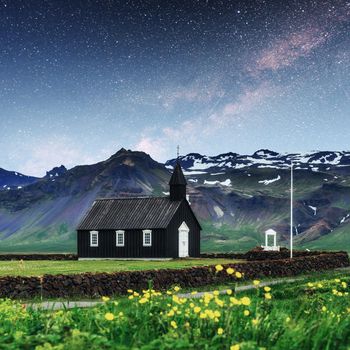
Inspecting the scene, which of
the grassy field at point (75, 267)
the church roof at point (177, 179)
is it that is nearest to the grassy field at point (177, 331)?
the grassy field at point (75, 267)

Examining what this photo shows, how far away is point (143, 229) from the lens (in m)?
67.8

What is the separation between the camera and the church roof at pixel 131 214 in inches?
2687

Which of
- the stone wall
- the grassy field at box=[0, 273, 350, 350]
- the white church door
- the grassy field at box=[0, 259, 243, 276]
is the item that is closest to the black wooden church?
the white church door

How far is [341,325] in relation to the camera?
9.08 m

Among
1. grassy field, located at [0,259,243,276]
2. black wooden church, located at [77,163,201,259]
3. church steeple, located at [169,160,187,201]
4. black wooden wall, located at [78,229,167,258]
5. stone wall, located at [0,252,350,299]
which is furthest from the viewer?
church steeple, located at [169,160,187,201]

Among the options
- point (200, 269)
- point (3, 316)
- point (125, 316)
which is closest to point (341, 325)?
point (125, 316)

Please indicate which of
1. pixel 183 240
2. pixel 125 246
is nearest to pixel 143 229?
pixel 125 246

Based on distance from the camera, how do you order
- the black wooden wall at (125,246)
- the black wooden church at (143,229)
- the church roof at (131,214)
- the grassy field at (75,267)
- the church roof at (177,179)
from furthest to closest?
the church roof at (177,179) < the church roof at (131,214) < the black wooden church at (143,229) < the black wooden wall at (125,246) < the grassy field at (75,267)

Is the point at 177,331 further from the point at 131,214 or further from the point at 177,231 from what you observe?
the point at 131,214

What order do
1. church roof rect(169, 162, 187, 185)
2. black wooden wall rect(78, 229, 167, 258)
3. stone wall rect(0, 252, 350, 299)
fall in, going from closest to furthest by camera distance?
stone wall rect(0, 252, 350, 299)
black wooden wall rect(78, 229, 167, 258)
church roof rect(169, 162, 187, 185)

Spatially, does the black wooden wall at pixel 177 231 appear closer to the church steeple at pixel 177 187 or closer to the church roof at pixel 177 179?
the church steeple at pixel 177 187

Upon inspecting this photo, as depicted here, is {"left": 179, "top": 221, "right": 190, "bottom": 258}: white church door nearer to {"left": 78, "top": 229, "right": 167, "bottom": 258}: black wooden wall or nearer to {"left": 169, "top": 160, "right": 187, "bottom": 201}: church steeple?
{"left": 169, "top": 160, "right": 187, "bottom": 201}: church steeple

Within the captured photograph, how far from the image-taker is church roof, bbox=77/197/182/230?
68.2 meters

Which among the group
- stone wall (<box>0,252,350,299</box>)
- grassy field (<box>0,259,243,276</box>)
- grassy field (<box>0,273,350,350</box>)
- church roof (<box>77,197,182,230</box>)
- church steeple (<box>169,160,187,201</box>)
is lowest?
grassy field (<box>0,259,243,276</box>)
